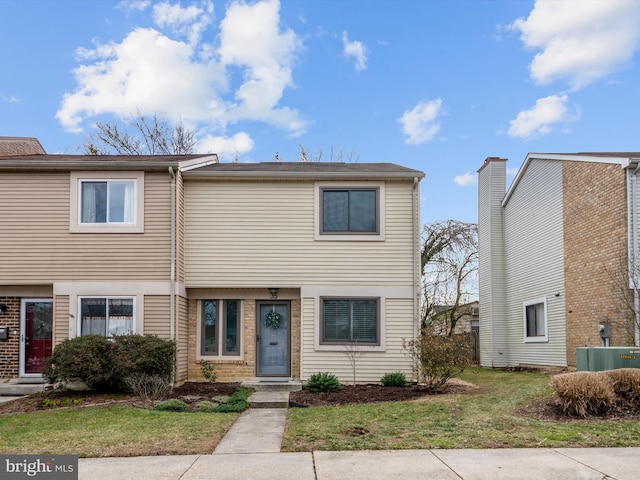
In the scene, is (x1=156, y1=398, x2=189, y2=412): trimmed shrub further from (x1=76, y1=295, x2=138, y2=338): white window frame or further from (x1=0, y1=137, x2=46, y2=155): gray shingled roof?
(x1=0, y1=137, x2=46, y2=155): gray shingled roof

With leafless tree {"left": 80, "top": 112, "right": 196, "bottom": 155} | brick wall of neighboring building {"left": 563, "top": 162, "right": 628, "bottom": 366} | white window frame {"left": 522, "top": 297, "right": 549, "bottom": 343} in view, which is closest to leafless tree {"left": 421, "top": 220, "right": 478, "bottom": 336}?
white window frame {"left": 522, "top": 297, "right": 549, "bottom": 343}

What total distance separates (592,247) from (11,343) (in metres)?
14.4

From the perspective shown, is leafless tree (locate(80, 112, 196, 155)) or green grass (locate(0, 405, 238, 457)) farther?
leafless tree (locate(80, 112, 196, 155))

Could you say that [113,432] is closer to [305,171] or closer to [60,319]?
[60,319]

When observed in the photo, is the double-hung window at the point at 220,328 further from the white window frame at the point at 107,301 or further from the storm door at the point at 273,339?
the white window frame at the point at 107,301

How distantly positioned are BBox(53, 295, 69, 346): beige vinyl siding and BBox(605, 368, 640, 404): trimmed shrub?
10933 mm

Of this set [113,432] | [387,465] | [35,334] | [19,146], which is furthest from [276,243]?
[19,146]

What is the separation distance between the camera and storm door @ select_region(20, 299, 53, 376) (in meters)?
14.4

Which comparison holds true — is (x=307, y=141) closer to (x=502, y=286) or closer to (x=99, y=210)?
(x=502, y=286)

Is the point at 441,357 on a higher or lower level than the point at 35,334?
lower

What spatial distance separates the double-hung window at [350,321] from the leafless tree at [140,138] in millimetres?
17318

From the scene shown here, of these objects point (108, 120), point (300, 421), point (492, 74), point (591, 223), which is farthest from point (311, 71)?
point (300, 421)

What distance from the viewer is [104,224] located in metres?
13.8

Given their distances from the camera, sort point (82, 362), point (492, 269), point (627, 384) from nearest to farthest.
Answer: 1. point (627, 384)
2. point (82, 362)
3. point (492, 269)
